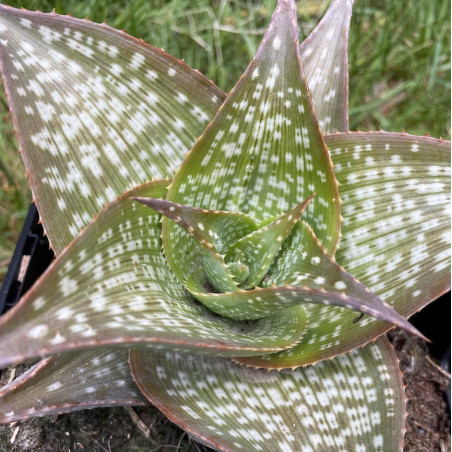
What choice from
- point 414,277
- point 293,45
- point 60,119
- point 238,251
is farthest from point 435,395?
point 60,119

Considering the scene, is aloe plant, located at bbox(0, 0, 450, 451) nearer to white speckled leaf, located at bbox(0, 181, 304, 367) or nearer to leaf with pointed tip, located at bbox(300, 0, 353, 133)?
white speckled leaf, located at bbox(0, 181, 304, 367)

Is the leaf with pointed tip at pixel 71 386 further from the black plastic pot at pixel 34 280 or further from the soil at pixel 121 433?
the black plastic pot at pixel 34 280

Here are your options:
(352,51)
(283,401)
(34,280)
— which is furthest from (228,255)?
(352,51)

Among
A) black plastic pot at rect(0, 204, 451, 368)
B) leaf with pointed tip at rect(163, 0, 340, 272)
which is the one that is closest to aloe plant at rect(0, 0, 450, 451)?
leaf with pointed tip at rect(163, 0, 340, 272)

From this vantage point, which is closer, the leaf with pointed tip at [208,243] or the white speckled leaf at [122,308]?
the white speckled leaf at [122,308]

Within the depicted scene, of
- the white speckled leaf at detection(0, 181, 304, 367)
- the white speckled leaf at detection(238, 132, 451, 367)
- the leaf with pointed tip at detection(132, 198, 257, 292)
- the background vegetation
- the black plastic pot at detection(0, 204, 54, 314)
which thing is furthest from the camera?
→ the background vegetation

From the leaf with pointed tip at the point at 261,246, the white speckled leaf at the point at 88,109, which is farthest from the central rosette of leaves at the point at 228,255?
the white speckled leaf at the point at 88,109
